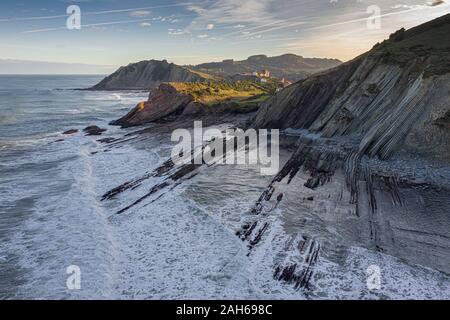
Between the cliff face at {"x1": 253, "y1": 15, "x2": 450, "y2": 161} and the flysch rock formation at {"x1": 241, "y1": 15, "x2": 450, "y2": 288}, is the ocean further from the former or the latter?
the cliff face at {"x1": 253, "y1": 15, "x2": 450, "y2": 161}

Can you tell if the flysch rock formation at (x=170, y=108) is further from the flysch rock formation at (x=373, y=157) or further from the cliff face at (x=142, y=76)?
the cliff face at (x=142, y=76)

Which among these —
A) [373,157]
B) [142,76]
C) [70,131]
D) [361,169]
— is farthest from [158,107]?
[142,76]

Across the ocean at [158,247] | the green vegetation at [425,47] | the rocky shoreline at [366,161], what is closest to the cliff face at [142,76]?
the rocky shoreline at [366,161]

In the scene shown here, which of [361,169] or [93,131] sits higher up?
[93,131]

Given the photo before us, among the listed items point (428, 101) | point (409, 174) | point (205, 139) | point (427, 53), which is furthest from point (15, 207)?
point (427, 53)

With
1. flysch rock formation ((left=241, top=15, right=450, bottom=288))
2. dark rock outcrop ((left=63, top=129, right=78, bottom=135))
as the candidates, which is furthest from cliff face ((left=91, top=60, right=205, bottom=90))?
flysch rock formation ((left=241, top=15, right=450, bottom=288))

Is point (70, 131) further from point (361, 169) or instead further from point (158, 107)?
point (361, 169)

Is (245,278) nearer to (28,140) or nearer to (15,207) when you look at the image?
(15,207)
